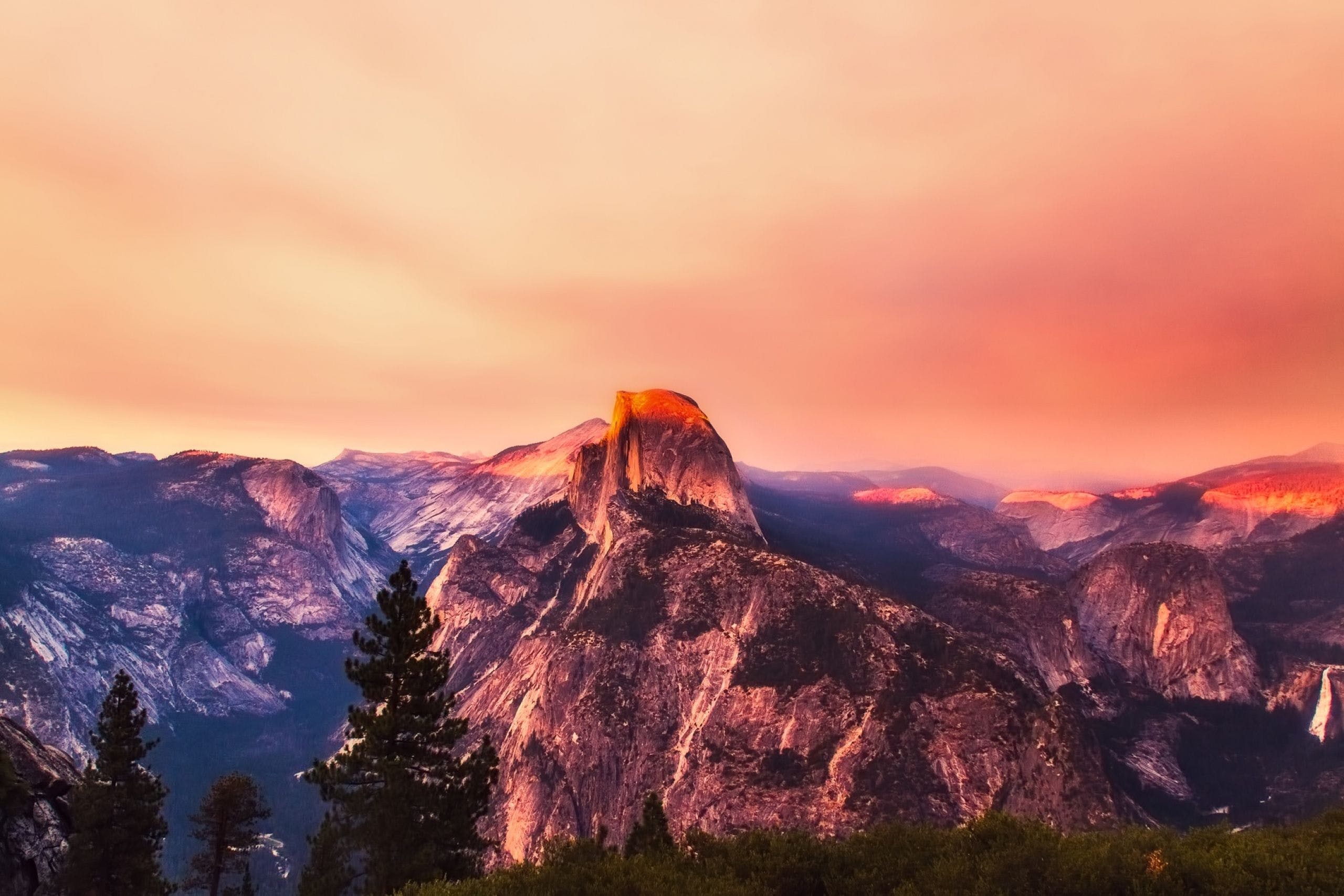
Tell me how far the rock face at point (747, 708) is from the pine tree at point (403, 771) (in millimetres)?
41301

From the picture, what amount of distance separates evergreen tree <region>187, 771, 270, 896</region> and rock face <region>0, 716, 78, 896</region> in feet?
24.5

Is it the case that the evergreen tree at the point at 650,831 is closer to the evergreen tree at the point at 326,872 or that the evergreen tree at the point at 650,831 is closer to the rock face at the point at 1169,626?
the evergreen tree at the point at 326,872

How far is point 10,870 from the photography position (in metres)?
32.5

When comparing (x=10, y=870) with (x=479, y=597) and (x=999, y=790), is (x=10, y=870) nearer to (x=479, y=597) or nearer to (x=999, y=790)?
(x=999, y=790)

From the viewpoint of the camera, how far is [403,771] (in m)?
34.0

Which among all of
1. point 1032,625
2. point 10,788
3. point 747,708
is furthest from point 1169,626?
point 10,788

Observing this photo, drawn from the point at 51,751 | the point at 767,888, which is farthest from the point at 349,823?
the point at 51,751

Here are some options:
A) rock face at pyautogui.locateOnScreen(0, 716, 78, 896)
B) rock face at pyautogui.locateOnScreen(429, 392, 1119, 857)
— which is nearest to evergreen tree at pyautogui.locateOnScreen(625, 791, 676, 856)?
rock face at pyautogui.locateOnScreen(429, 392, 1119, 857)

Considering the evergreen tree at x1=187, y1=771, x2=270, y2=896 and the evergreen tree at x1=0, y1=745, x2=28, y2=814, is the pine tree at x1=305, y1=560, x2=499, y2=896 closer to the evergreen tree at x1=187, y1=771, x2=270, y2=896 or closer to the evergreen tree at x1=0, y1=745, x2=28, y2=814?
the evergreen tree at x1=187, y1=771, x2=270, y2=896

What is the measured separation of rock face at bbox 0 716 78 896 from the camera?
1289 inches

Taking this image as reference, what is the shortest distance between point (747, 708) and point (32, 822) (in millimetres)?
65135

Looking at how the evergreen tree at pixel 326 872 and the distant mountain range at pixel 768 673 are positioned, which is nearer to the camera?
the evergreen tree at pixel 326 872

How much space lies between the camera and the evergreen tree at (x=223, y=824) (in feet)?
142

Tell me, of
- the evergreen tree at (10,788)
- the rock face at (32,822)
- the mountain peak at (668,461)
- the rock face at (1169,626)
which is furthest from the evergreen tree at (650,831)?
the rock face at (1169,626)
